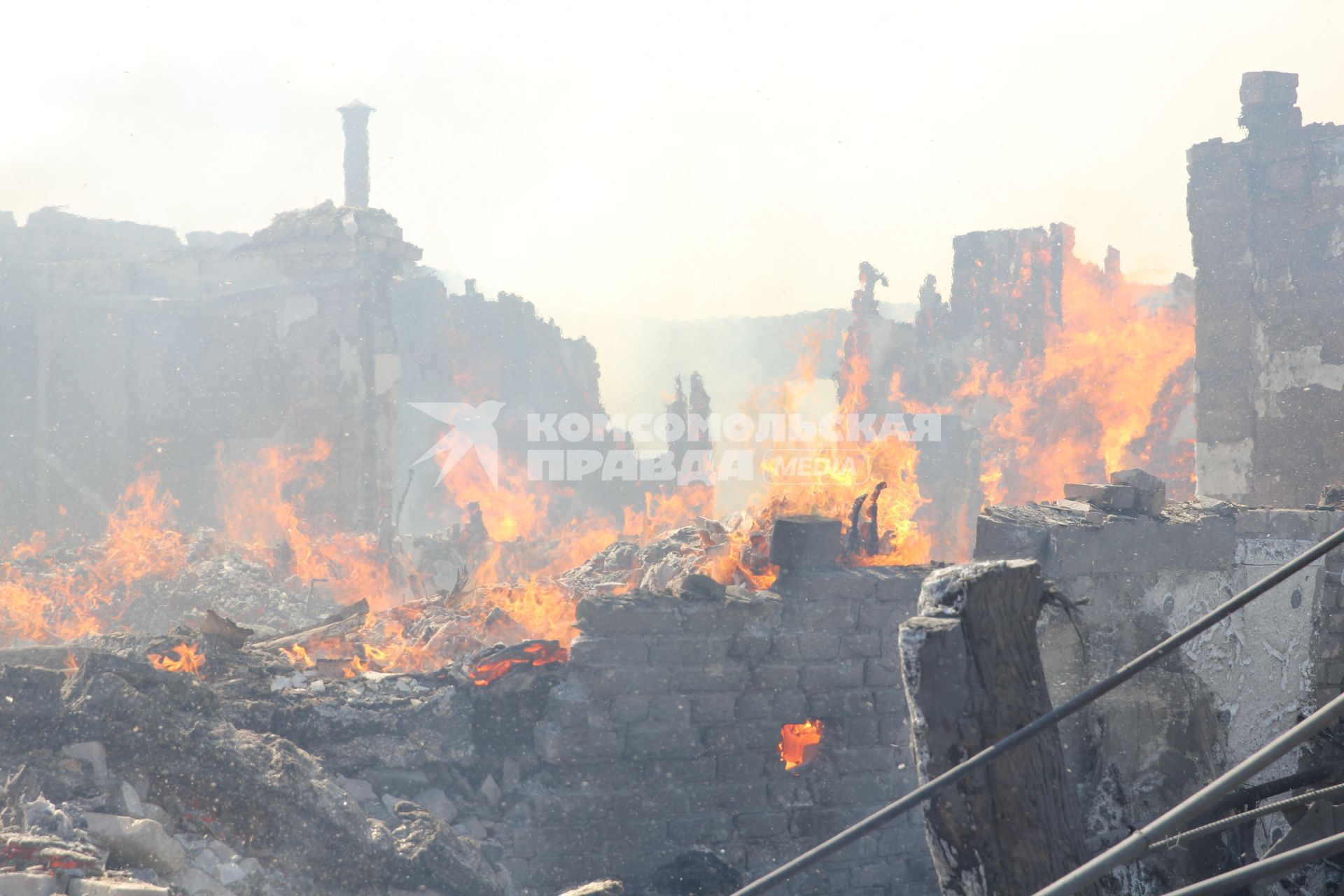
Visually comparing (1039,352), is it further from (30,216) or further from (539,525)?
(30,216)

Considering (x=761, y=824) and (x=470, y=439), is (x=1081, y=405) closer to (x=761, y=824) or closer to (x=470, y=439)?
(x=470, y=439)

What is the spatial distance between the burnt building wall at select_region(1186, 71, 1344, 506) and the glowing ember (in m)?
12.7

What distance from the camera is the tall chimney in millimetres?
26719

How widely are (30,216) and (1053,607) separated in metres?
24.7

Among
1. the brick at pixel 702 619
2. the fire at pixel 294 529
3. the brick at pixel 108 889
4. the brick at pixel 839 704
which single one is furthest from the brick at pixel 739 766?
the fire at pixel 294 529

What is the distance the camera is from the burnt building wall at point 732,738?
6043 millimetres

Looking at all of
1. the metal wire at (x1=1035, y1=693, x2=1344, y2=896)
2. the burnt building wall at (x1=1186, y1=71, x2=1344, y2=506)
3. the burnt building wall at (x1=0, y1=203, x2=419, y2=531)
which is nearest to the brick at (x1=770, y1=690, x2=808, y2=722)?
the metal wire at (x1=1035, y1=693, x2=1344, y2=896)

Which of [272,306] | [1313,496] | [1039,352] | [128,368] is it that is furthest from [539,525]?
[1313,496]

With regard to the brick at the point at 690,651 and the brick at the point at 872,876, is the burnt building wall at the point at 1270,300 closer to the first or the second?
the brick at the point at 872,876

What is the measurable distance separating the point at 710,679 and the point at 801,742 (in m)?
0.85

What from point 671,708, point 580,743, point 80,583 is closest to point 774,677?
point 671,708

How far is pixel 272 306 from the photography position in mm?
19578

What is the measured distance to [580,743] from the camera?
604 cm

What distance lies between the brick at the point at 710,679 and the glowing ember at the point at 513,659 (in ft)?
3.22
